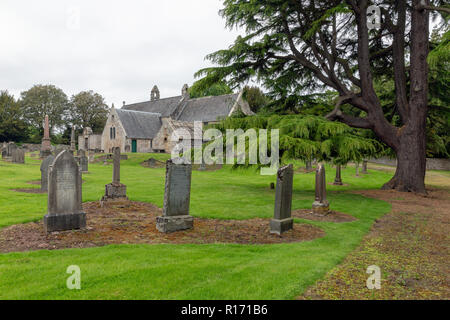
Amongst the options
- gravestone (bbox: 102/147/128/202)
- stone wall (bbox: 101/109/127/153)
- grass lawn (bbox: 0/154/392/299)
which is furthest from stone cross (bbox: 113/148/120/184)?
stone wall (bbox: 101/109/127/153)

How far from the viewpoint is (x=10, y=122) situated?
183 ft

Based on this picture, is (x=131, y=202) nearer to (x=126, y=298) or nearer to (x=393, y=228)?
(x=126, y=298)

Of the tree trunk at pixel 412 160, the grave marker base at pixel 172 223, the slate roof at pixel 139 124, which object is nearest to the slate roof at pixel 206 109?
the slate roof at pixel 139 124

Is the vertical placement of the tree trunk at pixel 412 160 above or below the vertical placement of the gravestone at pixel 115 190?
above

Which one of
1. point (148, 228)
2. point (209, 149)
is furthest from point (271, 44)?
point (148, 228)

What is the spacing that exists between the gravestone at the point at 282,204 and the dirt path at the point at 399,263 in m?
1.65

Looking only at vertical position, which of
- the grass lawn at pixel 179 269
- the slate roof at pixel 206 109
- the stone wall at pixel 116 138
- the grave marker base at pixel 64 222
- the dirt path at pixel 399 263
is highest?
the slate roof at pixel 206 109

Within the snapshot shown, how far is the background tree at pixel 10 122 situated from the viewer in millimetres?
55781

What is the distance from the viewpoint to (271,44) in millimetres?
14117

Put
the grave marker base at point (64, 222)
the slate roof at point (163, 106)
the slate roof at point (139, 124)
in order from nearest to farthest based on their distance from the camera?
the grave marker base at point (64, 222), the slate roof at point (139, 124), the slate roof at point (163, 106)

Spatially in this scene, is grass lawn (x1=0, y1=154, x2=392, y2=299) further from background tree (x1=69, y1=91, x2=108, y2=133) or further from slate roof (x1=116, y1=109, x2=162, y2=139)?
background tree (x1=69, y1=91, x2=108, y2=133)

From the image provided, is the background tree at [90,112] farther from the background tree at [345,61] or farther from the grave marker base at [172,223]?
the grave marker base at [172,223]
